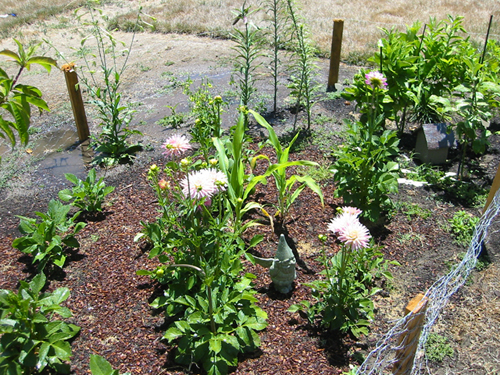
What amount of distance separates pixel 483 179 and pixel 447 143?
0.48 meters

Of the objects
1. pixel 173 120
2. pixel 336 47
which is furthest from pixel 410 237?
pixel 336 47

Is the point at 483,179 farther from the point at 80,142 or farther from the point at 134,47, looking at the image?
the point at 134,47

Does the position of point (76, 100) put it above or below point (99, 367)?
above

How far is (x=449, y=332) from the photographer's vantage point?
287 cm

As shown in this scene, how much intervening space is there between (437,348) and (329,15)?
354 inches

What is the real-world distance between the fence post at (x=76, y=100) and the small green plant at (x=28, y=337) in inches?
114

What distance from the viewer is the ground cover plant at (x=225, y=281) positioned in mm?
2600

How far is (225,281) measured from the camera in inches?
107

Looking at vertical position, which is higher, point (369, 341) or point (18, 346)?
point (18, 346)

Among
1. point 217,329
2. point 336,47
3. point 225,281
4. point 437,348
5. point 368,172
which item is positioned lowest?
point 437,348

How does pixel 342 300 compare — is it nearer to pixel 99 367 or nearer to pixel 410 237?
pixel 410 237

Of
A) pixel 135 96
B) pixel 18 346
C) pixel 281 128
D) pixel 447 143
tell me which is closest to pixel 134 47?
pixel 135 96

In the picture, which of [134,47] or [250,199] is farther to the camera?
[134,47]

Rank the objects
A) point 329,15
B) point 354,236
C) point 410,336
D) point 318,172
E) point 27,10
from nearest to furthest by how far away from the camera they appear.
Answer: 1. point 410,336
2. point 354,236
3. point 318,172
4. point 329,15
5. point 27,10
